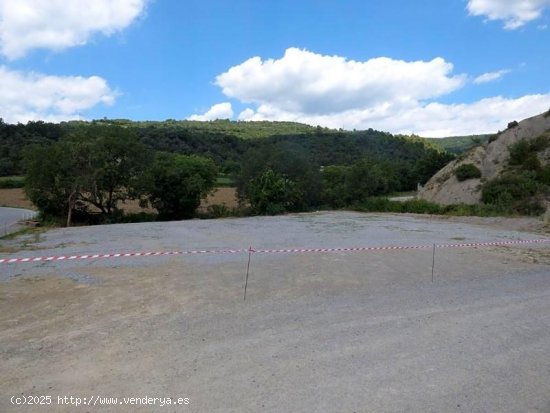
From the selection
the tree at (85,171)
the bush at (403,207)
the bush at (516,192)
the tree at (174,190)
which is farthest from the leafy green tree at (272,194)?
the bush at (516,192)

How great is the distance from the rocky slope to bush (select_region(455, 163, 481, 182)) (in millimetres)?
423

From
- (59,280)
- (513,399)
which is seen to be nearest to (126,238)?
(59,280)

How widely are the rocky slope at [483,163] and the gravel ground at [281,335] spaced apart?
35491 mm

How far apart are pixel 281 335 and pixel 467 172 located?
45672 millimetres

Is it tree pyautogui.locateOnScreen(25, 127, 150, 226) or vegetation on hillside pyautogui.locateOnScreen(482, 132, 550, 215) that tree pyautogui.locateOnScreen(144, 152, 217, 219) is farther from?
vegetation on hillside pyautogui.locateOnScreen(482, 132, 550, 215)

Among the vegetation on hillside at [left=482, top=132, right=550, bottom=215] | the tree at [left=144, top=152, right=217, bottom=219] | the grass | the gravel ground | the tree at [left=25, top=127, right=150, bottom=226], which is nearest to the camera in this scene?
the gravel ground

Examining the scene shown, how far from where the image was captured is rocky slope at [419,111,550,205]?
45656mm

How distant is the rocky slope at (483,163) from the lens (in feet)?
150

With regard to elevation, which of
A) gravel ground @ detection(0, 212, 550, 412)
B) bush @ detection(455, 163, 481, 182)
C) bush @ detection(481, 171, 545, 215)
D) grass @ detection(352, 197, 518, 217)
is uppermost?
bush @ detection(455, 163, 481, 182)

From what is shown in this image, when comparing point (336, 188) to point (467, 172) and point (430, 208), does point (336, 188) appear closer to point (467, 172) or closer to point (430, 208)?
point (467, 172)

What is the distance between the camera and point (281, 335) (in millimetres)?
6613

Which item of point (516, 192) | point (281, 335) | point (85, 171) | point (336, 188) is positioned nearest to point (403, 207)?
point (516, 192)

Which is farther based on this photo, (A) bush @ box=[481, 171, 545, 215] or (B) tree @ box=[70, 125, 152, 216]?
(B) tree @ box=[70, 125, 152, 216]

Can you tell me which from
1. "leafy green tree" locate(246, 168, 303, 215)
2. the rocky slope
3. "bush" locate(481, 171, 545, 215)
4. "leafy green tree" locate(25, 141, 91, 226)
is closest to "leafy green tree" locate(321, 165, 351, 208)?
"leafy green tree" locate(246, 168, 303, 215)
